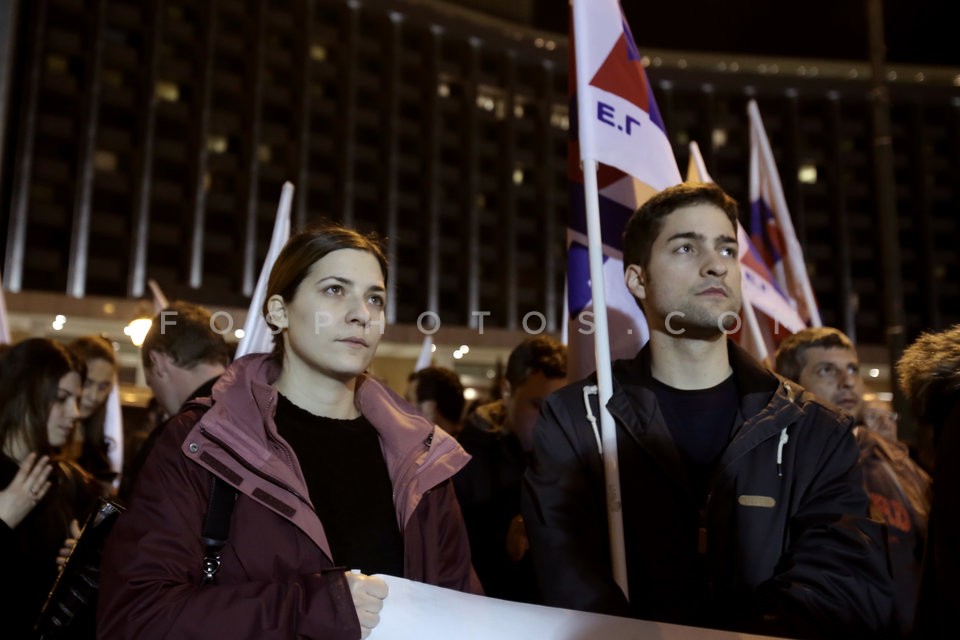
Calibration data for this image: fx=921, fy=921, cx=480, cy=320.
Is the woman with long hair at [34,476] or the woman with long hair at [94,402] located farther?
the woman with long hair at [94,402]

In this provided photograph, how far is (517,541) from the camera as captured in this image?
4324 millimetres

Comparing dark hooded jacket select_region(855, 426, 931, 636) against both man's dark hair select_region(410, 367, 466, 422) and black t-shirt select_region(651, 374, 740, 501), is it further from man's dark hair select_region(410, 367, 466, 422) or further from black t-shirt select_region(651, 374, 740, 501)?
man's dark hair select_region(410, 367, 466, 422)

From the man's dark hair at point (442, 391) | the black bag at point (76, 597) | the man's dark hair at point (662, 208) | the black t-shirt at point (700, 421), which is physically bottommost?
the black bag at point (76, 597)

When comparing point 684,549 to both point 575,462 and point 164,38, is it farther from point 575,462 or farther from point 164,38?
point 164,38

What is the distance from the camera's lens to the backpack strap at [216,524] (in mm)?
2449

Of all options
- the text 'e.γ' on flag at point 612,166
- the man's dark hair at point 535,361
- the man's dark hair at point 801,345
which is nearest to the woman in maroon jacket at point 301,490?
the text 'e.γ' on flag at point 612,166

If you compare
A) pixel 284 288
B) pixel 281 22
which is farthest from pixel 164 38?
pixel 284 288

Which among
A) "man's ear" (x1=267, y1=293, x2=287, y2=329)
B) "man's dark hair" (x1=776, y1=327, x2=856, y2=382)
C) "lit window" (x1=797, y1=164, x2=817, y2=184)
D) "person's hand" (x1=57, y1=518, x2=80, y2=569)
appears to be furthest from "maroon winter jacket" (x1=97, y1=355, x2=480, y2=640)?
"lit window" (x1=797, y1=164, x2=817, y2=184)

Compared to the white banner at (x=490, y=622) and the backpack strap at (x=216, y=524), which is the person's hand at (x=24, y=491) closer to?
the backpack strap at (x=216, y=524)

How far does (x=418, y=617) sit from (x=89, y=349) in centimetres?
465

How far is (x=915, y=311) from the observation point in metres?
67.1

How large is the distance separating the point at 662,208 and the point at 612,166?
2.70 feet

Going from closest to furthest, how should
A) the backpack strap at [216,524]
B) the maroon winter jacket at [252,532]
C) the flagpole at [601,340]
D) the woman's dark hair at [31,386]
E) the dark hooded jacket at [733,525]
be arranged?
the maroon winter jacket at [252,532], the backpack strap at [216,524], the dark hooded jacket at [733,525], the flagpole at [601,340], the woman's dark hair at [31,386]

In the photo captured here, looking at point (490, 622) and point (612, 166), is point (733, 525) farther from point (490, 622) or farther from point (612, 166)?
point (612, 166)
